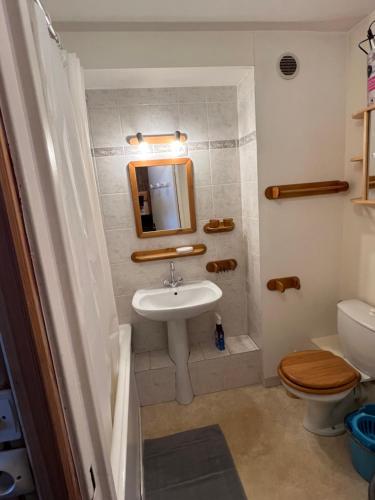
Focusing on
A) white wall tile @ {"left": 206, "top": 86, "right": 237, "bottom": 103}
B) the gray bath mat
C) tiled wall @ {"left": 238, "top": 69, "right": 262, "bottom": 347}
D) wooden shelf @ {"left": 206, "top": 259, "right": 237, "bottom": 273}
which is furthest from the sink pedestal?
white wall tile @ {"left": 206, "top": 86, "right": 237, "bottom": 103}

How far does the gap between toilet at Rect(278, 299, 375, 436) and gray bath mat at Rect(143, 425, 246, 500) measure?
1.79ft

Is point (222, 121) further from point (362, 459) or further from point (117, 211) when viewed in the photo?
point (362, 459)

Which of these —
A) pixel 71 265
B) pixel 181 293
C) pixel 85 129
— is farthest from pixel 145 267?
pixel 71 265

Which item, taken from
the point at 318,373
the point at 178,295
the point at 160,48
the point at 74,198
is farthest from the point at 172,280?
the point at 160,48

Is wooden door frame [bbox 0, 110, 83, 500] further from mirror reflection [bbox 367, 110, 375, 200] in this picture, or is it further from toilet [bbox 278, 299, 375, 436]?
mirror reflection [bbox 367, 110, 375, 200]

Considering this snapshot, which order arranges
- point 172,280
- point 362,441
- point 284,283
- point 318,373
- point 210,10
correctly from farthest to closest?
point 172,280 < point 284,283 < point 318,373 < point 210,10 < point 362,441

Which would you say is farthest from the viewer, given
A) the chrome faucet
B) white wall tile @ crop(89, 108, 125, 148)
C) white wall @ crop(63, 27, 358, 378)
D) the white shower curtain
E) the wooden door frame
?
the chrome faucet

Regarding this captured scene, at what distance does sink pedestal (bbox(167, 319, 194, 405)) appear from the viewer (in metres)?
1.85

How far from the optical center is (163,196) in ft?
6.30

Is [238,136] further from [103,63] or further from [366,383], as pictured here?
[366,383]

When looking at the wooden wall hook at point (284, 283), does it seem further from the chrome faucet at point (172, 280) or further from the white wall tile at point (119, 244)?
the white wall tile at point (119, 244)

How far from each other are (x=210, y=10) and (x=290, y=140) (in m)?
0.84

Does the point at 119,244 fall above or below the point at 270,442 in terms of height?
above

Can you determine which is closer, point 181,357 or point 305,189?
point 305,189
